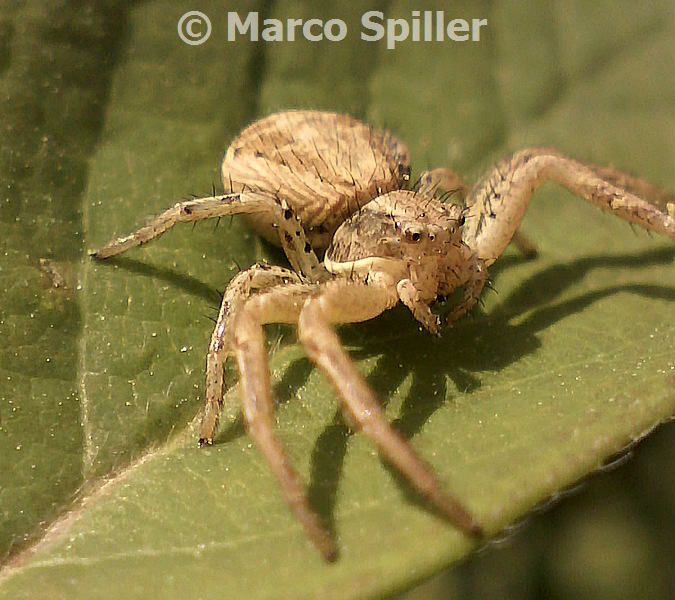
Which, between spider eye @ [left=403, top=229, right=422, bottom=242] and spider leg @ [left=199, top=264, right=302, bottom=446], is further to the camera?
spider eye @ [left=403, top=229, right=422, bottom=242]

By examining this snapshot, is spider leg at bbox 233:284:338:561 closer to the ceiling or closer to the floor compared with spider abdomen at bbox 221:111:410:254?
closer to the floor

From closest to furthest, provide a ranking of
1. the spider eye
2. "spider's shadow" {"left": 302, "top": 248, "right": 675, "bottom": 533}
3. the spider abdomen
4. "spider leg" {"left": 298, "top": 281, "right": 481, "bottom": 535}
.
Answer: "spider leg" {"left": 298, "top": 281, "right": 481, "bottom": 535}
"spider's shadow" {"left": 302, "top": 248, "right": 675, "bottom": 533}
the spider eye
the spider abdomen

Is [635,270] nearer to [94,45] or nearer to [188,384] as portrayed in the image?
[188,384]

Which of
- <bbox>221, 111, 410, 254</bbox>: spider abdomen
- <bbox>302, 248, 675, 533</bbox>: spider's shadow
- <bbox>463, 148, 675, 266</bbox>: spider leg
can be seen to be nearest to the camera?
<bbox>302, 248, 675, 533</bbox>: spider's shadow

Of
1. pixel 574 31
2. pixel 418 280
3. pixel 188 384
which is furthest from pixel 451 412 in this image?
pixel 574 31

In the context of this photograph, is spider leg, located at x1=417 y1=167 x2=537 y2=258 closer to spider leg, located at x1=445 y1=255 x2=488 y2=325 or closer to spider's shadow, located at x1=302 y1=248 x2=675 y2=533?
spider's shadow, located at x1=302 y1=248 x2=675 y2=533
